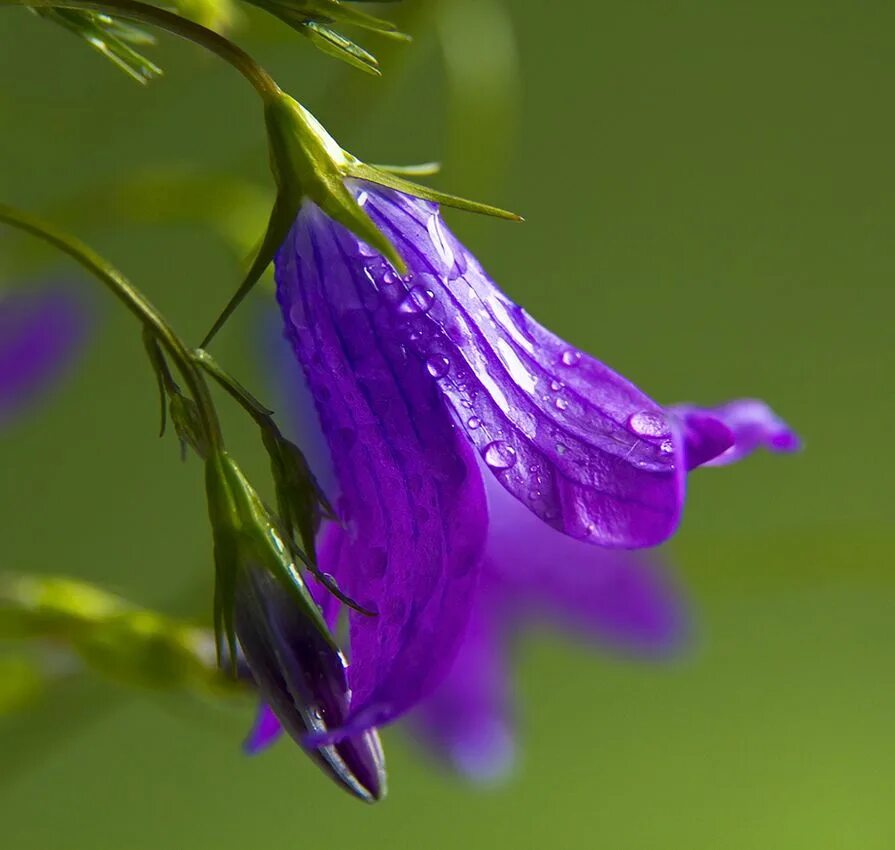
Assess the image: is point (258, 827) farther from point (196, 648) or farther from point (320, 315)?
point (320, 315)

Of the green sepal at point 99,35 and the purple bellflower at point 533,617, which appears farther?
the purple bellflower at point 533,617

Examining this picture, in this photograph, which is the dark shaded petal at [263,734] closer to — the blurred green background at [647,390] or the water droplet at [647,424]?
the water droplet at [647,424]

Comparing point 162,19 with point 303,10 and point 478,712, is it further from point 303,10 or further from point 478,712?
point 478,712

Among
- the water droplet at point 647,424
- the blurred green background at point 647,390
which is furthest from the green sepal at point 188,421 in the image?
the blurred green background at point 647,390

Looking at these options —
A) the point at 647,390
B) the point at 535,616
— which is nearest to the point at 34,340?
the point at 535,616

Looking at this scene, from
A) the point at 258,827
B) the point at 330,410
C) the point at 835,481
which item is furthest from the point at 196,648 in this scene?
the point at 835,481

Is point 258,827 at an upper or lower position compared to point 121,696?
lower

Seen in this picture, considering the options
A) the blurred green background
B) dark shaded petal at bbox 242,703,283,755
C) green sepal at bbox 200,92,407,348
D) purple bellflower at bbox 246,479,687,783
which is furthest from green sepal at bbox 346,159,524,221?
the blurred green background

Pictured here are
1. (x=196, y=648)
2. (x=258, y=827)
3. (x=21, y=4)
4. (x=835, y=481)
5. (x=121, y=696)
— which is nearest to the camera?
(x=21, y=4)
